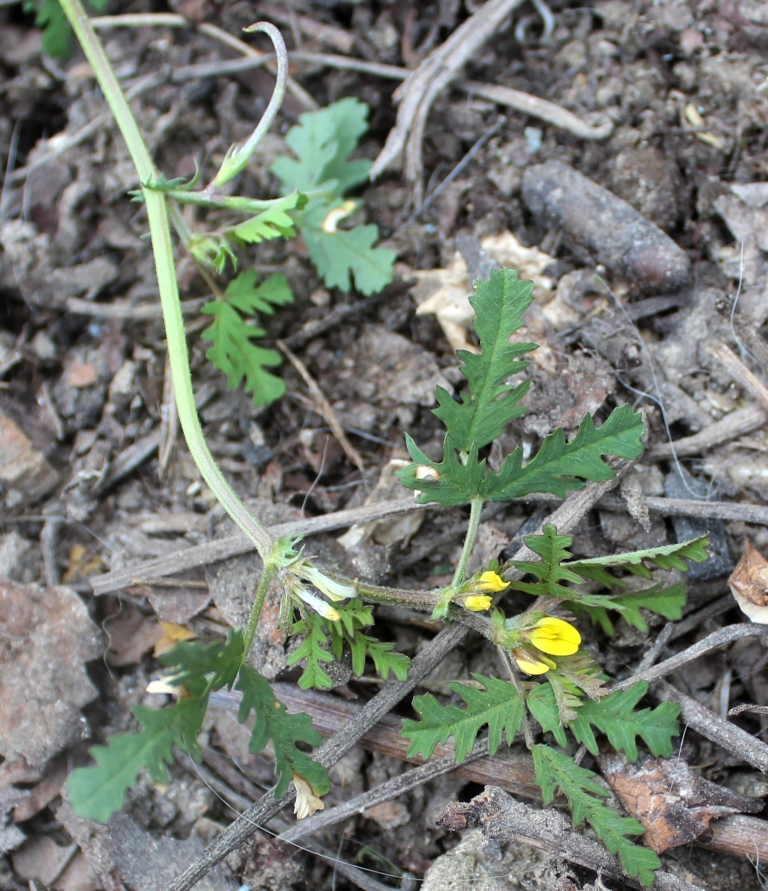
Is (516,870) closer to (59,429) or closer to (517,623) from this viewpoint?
(517,623)

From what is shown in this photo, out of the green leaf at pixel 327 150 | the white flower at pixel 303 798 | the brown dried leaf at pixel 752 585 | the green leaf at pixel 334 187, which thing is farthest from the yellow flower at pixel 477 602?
the green leaf at pixel 327 150

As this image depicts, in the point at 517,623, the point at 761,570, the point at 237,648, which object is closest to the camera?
the point at 237,648

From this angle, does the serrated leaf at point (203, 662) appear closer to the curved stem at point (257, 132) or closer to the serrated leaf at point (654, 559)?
the serrated leaf at point (654, 559)

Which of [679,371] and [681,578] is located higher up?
[679,371]

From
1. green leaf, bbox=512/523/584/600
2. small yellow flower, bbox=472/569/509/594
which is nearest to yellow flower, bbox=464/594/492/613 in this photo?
small yellow flower, bbox=472/569/509/594

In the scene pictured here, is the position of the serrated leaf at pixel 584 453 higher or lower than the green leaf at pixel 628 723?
Result: higher

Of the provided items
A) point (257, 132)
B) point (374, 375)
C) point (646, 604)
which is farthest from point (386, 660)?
point (257, 132)

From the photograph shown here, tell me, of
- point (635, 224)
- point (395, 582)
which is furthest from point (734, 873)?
point (635, 224)
